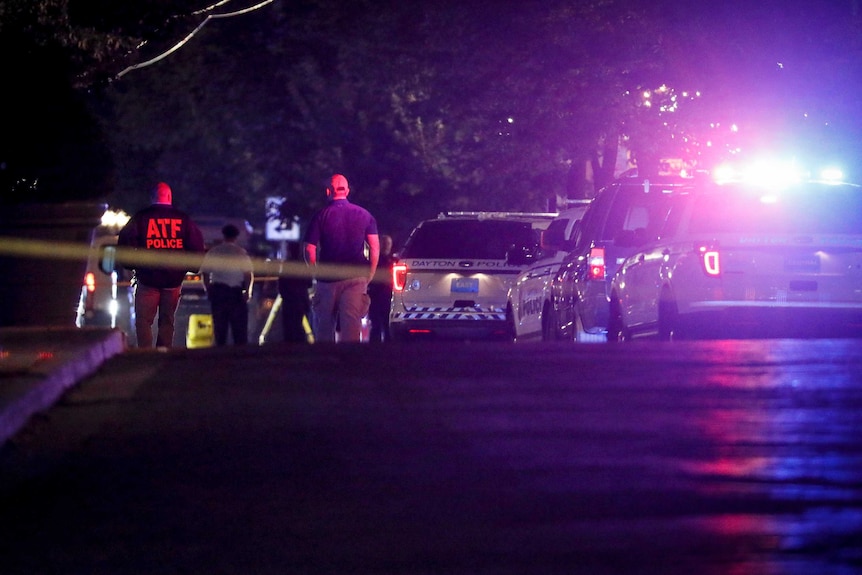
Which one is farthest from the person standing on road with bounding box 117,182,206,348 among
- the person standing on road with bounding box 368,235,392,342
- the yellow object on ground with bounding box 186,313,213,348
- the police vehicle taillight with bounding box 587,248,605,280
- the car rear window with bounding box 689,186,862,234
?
the yellow object on ground with bounding box 186,313,213,348

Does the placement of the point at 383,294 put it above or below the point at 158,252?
below

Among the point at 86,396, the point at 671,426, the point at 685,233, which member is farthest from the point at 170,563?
the point at 685,233

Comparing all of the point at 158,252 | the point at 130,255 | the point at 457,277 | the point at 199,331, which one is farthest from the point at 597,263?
the point at 199,331

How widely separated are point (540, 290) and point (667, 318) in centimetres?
456

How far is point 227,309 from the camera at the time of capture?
19.6 meters

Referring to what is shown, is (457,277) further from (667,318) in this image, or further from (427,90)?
(427,90)

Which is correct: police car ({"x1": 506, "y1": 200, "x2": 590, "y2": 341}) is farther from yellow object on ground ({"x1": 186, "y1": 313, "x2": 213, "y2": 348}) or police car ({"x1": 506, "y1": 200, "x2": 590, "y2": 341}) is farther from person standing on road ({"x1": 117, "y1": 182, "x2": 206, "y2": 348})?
yellow object on ground ({"x1": 186, "y1": 313, "x2": 213, "y2": 348})

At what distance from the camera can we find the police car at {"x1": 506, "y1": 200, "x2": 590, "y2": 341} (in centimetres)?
1866

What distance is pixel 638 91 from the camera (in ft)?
93.9

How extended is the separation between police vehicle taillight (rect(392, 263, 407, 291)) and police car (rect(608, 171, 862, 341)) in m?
6.23

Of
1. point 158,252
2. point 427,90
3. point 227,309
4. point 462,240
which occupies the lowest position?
point 227,309

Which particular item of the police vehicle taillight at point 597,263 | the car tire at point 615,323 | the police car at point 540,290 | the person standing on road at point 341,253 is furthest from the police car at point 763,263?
the police car at point 540,290

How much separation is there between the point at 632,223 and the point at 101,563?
11.7 meters

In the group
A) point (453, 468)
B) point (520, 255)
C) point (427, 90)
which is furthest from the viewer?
point (427, 90)
